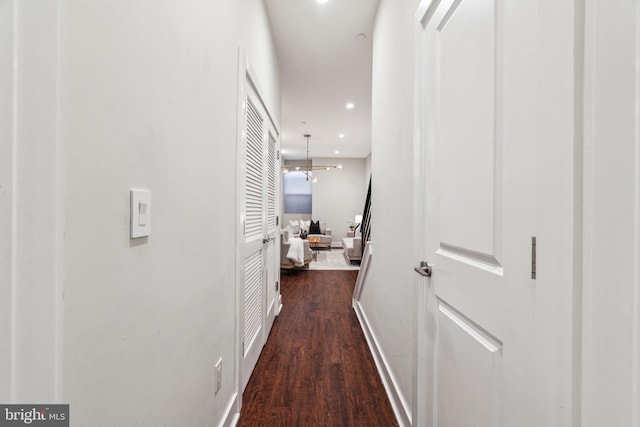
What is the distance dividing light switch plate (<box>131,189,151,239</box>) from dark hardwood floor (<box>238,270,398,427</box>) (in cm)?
134

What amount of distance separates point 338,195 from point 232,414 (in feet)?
27.2

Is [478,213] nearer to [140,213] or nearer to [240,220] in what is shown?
[140,213]

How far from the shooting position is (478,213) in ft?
2.81

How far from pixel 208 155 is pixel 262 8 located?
1757 mm

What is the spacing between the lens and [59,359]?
0.49 meters

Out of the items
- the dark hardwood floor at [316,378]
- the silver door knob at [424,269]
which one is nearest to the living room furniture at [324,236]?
the dark hardwood floor at [316,378]

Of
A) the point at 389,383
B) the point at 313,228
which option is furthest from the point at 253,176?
the point at 313,228

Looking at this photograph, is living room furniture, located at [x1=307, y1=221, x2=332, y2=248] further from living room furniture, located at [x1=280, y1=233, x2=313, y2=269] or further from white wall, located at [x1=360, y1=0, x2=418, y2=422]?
white wall, located at [x1=360, y1=0, x2=418, y2=422]

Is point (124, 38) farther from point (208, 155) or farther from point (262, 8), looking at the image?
point (262, 8)

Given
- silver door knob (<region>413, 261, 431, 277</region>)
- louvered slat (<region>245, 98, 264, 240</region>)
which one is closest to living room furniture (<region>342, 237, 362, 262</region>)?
louvered slat (<region>245, 98, 264, 240</region>)

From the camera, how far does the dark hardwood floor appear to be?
1567 mm

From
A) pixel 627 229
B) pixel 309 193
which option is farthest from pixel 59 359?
pixel 309 193

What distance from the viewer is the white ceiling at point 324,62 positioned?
2428 millimetres

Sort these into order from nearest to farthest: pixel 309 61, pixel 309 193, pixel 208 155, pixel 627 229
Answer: pixel 627 229
pixel 208 155
pixel 309 61
pixel 309 193
